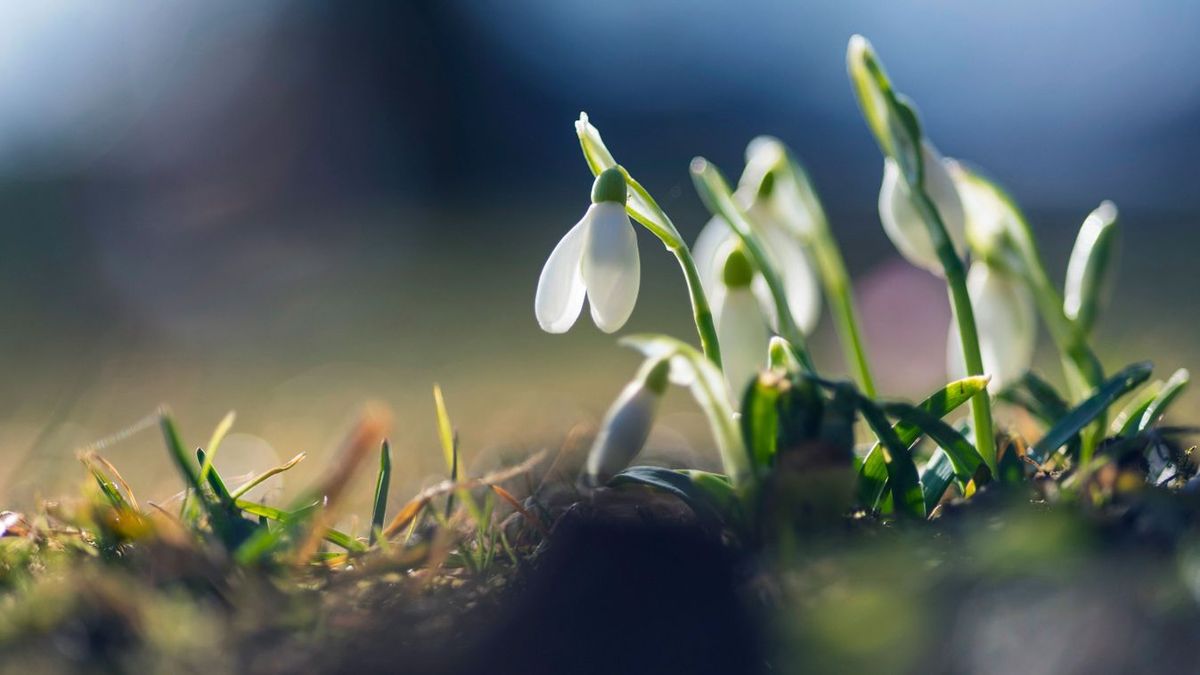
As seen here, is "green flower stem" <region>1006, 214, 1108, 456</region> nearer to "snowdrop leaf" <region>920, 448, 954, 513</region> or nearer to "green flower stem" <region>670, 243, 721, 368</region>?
"snowdrop leaf" <region>920, 448, 954, 513</region>

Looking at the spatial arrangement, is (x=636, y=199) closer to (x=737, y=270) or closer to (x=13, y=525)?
(x=737, y=270)

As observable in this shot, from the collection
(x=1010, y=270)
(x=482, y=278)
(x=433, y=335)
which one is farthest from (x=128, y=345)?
(x=1010, y=270)

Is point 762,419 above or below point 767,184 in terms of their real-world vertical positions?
below

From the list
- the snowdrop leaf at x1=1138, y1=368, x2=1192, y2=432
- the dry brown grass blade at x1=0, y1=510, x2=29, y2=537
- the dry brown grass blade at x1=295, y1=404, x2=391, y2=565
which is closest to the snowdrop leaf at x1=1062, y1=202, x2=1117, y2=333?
the snowdrop leaf at x1=1138, y1=368, x2=1192, y2=432

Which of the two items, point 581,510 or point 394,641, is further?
point 581,510

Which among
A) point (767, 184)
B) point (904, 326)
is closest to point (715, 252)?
point (767, 184)

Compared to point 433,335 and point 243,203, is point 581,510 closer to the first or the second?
point 433,335

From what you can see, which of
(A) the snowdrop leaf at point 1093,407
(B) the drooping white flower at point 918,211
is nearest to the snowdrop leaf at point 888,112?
(B) the drooping white flower at point 918,211
